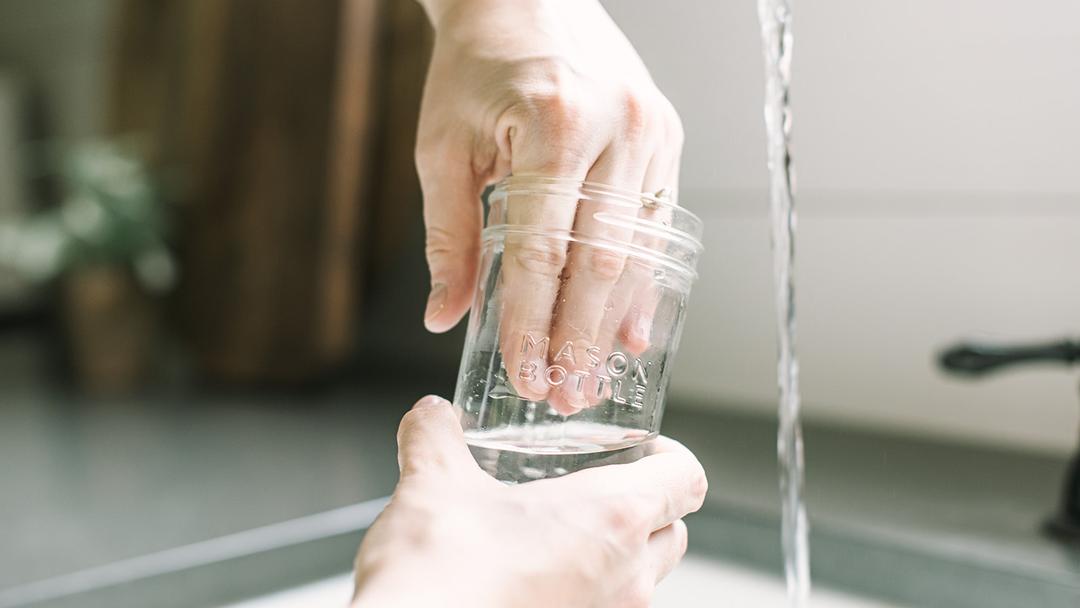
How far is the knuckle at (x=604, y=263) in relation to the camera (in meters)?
0.39

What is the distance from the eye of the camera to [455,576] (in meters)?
0.31

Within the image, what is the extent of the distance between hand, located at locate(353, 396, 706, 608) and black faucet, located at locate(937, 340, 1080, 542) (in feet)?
1.74

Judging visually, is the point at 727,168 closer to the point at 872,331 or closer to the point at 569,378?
the point at 872,331

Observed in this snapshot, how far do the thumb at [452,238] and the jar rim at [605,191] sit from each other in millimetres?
53

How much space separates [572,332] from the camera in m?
0.40

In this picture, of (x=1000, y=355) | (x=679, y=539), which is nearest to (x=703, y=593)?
(x=1000, y=355)

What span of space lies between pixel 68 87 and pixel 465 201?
2.21 meters

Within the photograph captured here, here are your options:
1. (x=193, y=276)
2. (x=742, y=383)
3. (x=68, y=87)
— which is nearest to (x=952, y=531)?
(x=742, y=383)

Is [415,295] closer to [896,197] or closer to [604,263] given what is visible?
[896,197]

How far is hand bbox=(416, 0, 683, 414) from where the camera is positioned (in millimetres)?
398

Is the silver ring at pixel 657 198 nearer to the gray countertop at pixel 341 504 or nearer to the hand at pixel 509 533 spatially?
the hand at pixel 509 533

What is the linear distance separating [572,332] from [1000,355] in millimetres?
557

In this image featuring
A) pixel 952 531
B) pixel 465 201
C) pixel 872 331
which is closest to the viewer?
pixel 465 201

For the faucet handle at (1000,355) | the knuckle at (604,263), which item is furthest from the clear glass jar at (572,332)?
the faucet handle at (1000,355)
